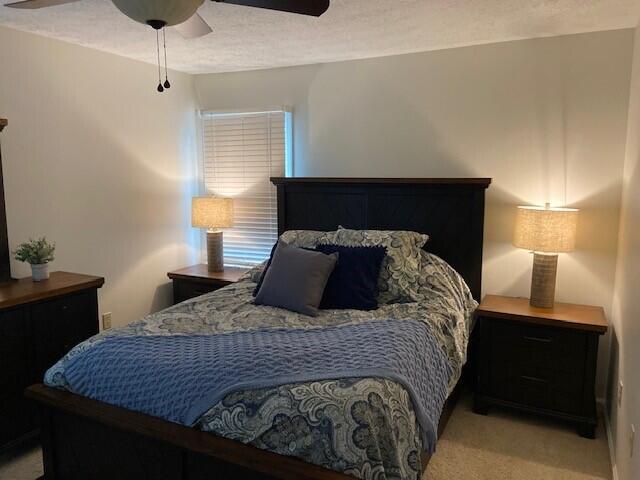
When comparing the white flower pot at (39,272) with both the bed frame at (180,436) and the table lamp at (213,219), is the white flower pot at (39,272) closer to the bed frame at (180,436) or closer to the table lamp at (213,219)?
the bed frame at (180,436)

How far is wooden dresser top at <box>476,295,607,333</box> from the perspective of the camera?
2686 millimetres

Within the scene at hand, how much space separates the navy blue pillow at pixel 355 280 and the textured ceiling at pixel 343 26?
1336 millimetres

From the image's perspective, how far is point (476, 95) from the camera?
3.24 metres

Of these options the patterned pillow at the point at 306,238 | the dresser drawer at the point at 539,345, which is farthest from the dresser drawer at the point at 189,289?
the dresser drawer at the point at 539,345

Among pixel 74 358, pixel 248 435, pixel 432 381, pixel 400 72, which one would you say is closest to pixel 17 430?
pixel 74 358

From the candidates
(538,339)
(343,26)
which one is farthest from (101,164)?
(538,339)

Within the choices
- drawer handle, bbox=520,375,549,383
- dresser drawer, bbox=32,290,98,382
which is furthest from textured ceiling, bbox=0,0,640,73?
drawer handle, bbox=520,375,549,383

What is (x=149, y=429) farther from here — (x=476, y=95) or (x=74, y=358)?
(x=476, y=95)

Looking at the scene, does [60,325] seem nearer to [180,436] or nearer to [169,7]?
[180,436]

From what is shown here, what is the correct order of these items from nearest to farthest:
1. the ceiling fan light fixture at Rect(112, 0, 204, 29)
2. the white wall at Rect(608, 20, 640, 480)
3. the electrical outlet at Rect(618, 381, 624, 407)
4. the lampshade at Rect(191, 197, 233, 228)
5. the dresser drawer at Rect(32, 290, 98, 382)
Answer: the ceiling fan light fixture at Rect(112, 0, 204, 29) → the white wall at Rect(608, 20, 640, 480) → the electrical outlet at Rect(618, 381, 624, 407) → the dresser drawer at Rect(32, 290, 98, 382) → the lampshade at Rect(191, 197, 233, 228)

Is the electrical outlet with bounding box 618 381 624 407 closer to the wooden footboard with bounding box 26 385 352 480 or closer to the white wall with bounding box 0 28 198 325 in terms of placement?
the wooden footboard with bounding box 26 385 352 480

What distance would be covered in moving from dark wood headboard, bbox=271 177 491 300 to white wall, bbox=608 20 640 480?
81 cm

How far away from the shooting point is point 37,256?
9.21ft

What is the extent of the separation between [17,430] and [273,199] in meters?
2.36
